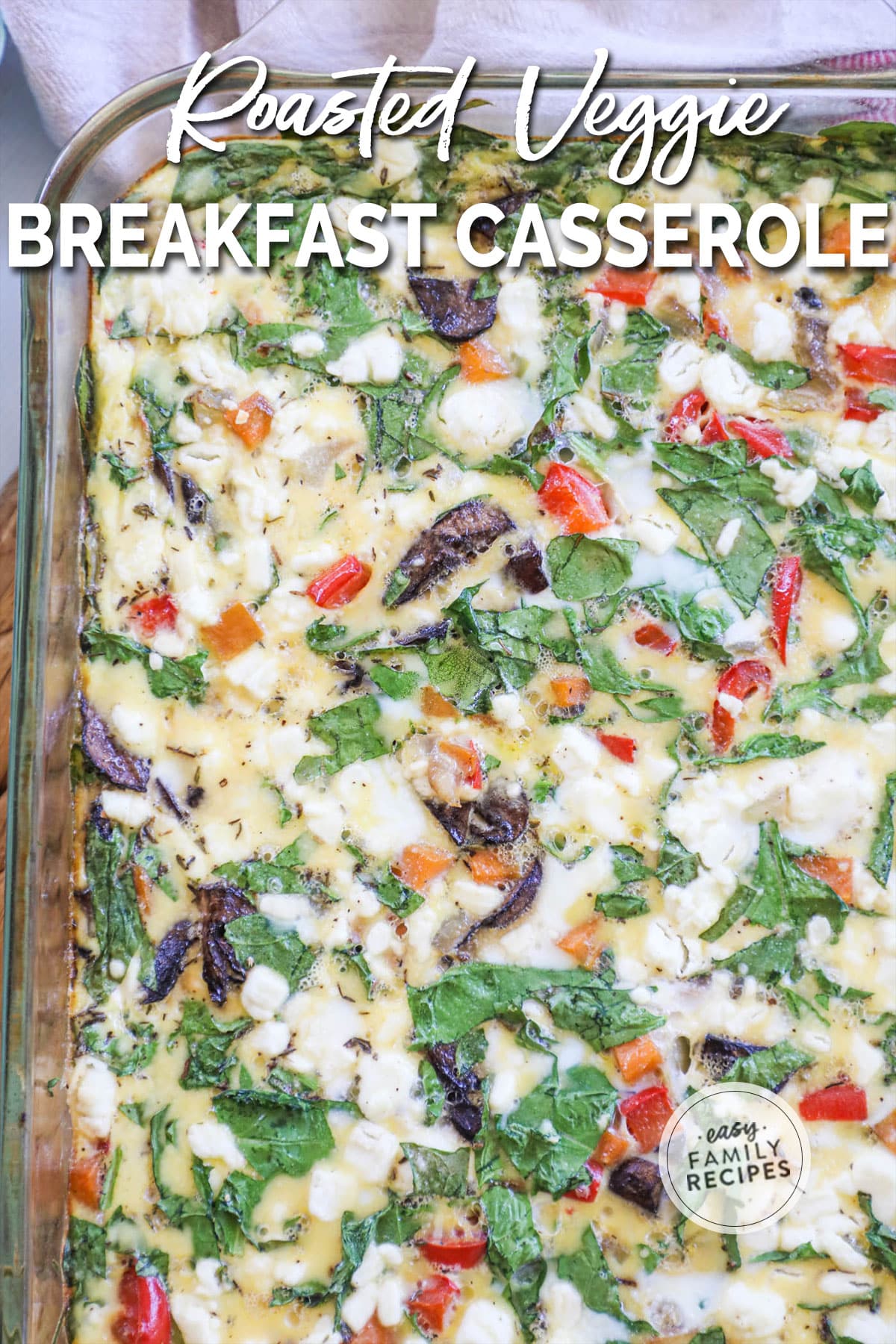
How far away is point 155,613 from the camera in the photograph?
7.30 feet

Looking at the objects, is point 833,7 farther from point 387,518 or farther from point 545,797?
point 545,797

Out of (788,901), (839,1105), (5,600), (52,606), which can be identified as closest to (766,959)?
(788,901)

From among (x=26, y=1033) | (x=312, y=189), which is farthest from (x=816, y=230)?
(x=26, y=1033)

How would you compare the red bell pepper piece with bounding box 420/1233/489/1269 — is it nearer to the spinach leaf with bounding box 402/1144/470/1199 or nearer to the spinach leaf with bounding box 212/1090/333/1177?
the spinach leaf with bounding box 402/1144/470/1199

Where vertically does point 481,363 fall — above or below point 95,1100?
above

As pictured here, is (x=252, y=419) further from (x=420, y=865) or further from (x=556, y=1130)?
(x=556, y=1130)

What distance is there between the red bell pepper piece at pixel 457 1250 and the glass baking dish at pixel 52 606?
678mm

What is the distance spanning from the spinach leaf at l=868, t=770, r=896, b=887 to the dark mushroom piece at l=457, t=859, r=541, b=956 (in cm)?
61

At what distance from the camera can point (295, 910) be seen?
2.18m

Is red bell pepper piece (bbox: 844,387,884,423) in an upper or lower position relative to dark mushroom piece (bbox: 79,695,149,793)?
upper

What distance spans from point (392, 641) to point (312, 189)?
34.9 inches

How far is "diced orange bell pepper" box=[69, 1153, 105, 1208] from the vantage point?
2.18 metres

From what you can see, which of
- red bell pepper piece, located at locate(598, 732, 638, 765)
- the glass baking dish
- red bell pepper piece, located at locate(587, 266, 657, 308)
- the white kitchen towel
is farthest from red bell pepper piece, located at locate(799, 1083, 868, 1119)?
the white kitchen towel

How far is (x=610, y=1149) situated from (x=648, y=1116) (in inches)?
3.6
